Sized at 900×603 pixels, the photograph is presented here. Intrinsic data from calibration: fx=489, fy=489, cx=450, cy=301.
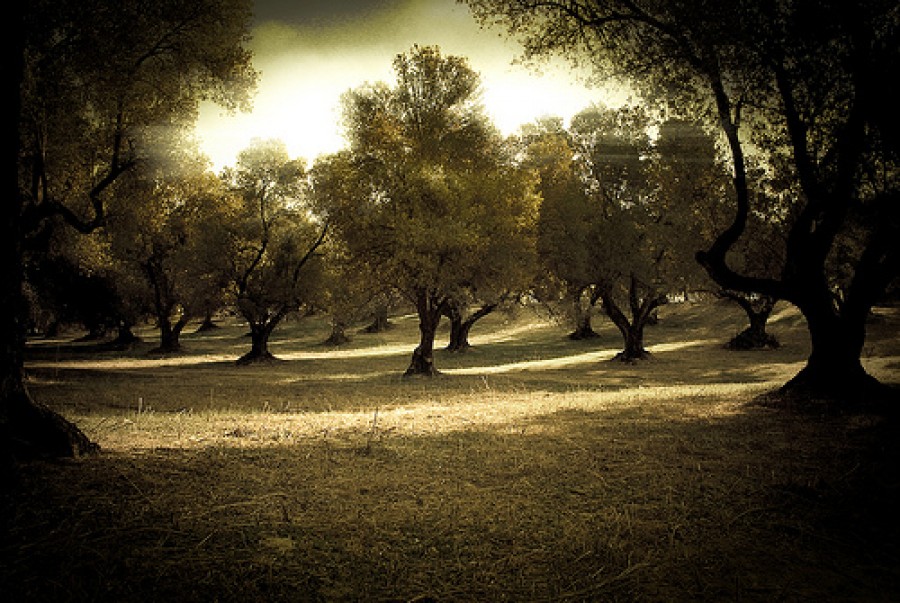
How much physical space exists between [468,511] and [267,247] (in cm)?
3691

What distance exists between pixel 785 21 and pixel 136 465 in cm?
1250

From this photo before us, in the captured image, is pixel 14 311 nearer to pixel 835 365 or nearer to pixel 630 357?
pixel 835 365

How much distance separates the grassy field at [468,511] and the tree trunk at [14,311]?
17.6 inches

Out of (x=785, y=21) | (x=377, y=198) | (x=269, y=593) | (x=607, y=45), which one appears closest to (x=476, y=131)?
(x=377, y=198)

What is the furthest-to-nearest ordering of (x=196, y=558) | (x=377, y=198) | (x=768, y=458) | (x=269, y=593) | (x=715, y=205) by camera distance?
1. (x=715, y=205)
2. (x=377, y=198)
3. (x=768, y=458)
4. (x=196, y=558)
5. (x=269, y=593)

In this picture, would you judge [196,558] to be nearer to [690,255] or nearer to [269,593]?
[269,593]

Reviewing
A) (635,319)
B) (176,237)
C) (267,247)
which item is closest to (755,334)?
(635,319)

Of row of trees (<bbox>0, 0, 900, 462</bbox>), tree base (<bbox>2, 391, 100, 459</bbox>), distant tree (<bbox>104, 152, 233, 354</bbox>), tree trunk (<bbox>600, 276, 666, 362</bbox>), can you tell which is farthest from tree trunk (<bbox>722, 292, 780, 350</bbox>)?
tree base (<bbox>2, 391, 100, 459</bbox>)

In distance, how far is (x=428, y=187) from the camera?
70.6 ft

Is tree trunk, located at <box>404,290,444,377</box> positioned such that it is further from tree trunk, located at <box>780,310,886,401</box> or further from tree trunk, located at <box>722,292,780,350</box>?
tree trunk, located at <box>722,292,780,350</box>

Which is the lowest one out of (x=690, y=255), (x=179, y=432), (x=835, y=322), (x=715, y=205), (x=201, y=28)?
(x=179, y=432)

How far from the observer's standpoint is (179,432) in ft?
23.7

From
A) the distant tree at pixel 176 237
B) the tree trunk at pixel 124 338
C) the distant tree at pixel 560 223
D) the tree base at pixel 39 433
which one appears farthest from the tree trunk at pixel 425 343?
the tree trunk at pixel 124 338

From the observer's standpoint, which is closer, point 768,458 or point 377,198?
point 768,458
